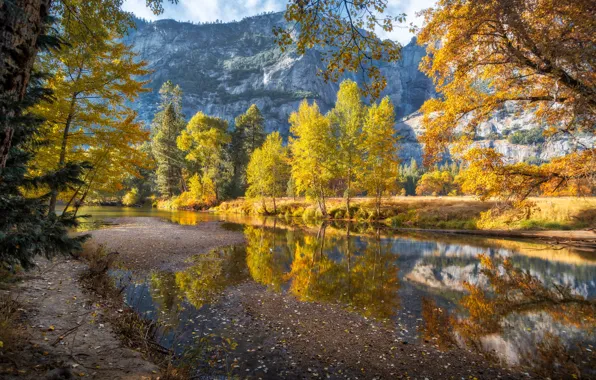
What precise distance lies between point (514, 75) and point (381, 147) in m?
19.8

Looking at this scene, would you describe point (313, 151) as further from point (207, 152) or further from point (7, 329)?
point (7, 329)

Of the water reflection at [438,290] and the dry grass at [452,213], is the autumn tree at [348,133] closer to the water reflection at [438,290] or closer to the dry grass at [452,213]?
the dry grass at [452,213]

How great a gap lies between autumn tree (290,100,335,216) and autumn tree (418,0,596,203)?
20.0m

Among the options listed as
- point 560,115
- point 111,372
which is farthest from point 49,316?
point 560,115

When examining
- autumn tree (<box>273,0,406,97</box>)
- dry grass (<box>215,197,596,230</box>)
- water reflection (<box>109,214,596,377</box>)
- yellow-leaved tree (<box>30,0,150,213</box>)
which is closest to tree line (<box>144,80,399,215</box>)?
dry grass (<box>215,197,596,230</box>)

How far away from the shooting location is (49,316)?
19.0 feet

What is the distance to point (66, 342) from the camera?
4828 mm

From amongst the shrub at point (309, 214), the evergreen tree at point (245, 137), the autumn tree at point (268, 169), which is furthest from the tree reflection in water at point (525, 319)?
the evergreen tree at point (245, 137)

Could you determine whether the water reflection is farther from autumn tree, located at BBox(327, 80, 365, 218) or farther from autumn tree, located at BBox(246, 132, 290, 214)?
autumn tree, located at BBox(246, 132, 290, 214)

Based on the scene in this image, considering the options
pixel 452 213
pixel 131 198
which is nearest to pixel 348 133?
pixel 452 213

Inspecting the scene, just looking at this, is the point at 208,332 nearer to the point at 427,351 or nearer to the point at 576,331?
the point at 427,351

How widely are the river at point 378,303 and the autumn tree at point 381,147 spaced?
1559 centimetres

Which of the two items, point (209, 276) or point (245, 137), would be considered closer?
point (209, 276)

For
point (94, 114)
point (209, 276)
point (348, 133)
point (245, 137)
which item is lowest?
point (209, 276)
